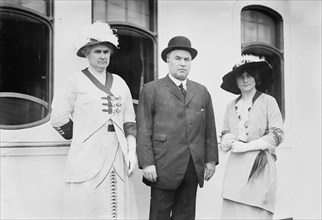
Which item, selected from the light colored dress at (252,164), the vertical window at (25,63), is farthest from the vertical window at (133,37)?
the light colored dress at (252,164)

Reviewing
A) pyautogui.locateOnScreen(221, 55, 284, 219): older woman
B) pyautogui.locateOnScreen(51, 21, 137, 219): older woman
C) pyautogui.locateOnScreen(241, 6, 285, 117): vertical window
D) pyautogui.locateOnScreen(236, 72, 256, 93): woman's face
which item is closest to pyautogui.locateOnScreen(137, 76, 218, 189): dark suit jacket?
pyautogui.locateOnScreen(51, 21, 137, 219): older woman

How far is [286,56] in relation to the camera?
4984 mm

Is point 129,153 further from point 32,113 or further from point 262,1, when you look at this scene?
point 262,1

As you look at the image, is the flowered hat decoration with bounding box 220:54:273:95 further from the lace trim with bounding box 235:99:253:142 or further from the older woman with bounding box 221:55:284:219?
the lace trim with bounding box 235:99:253:142

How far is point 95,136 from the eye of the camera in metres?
3.09

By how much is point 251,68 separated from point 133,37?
1.11 m

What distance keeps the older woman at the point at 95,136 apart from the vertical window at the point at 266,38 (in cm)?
200

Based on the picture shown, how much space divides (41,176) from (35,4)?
136 cm

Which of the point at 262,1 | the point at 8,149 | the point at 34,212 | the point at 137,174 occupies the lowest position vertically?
the point at 34,212

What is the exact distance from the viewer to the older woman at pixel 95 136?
3.05 m

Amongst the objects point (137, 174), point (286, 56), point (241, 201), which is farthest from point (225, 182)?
point (286, 56)

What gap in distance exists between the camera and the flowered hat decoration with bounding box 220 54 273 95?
3562mm

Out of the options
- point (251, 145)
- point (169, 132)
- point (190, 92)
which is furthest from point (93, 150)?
point (251, 145)

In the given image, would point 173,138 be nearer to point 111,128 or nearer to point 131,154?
point 131,154
